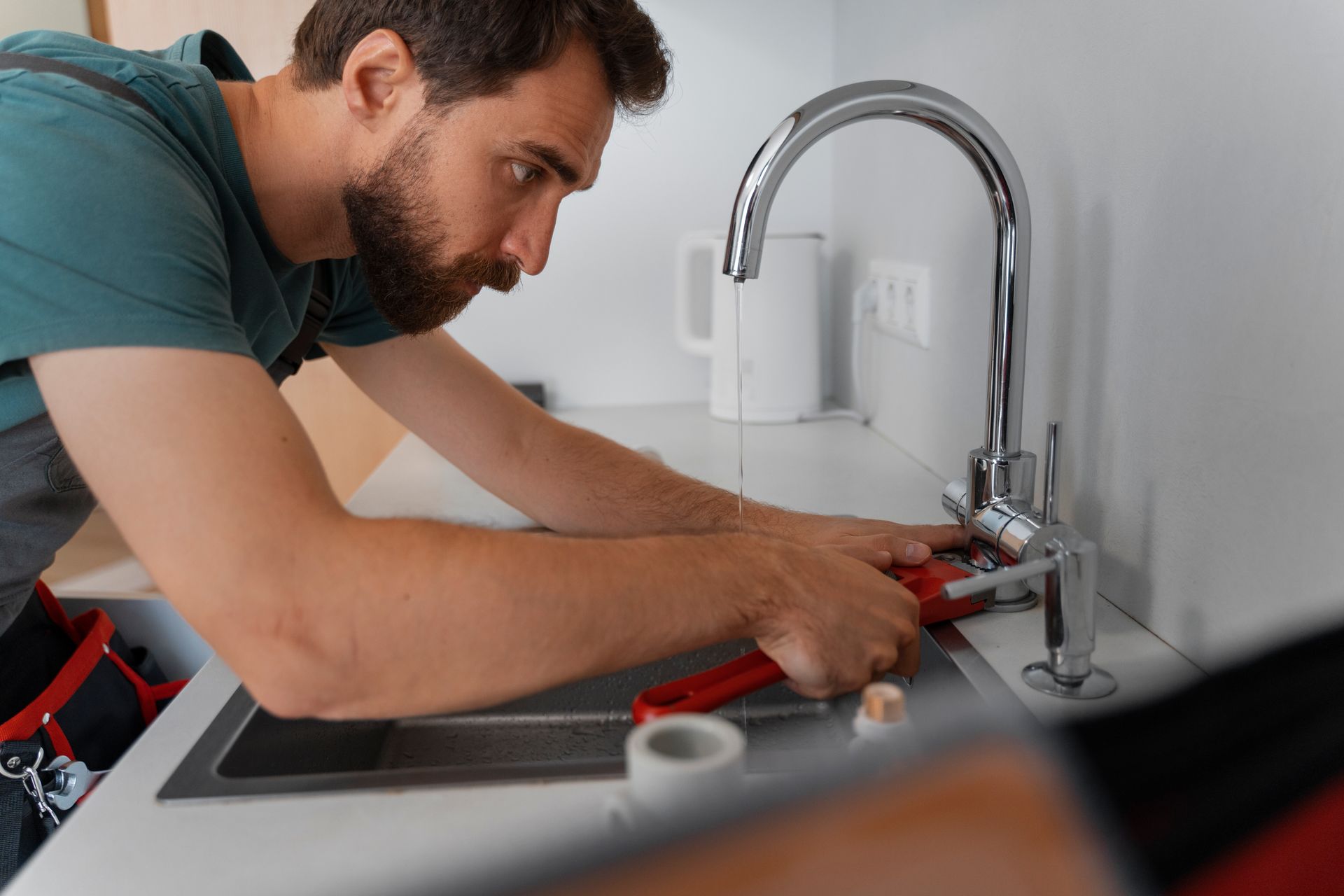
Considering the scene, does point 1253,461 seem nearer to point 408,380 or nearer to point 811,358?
point 408,380

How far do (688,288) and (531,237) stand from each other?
711mm

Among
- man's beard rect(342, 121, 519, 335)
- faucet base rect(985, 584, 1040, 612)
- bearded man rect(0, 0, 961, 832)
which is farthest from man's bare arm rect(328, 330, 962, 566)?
faucet base rect(985, 584, 1040, 612)

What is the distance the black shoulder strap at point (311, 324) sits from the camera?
107 cm

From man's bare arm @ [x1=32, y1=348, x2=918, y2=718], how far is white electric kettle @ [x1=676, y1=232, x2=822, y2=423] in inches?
37.2

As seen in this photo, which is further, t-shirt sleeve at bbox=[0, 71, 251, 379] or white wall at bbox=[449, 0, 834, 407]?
white wall at bbox=[449, 0, 834, 407]

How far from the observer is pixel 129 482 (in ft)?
1.81

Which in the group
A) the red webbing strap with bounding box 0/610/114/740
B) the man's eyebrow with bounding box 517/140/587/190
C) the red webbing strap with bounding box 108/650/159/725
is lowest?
the red webbing strap with bounding box 108/650/159/725

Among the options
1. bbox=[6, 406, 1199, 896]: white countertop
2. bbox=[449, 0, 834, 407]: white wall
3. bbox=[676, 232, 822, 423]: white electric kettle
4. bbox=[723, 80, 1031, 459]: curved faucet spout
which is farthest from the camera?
bbox=[449, 0, 834, 407]: white wall

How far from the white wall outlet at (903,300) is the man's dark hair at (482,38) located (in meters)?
0.50

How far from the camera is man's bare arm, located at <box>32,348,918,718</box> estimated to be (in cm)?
55

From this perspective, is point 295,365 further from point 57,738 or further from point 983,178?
point 983,178

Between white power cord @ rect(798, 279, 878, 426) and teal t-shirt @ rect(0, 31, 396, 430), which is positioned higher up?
teal t-shirt @ rect(0, 31, 396, 430)

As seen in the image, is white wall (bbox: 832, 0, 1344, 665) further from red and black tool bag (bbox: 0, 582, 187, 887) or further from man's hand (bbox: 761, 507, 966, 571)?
red and black tool bag (bbox: 0, 582, 187, 887)

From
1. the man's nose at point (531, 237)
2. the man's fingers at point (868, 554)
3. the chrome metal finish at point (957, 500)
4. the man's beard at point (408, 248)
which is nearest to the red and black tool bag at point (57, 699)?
the man's beard at point (408, 248)
